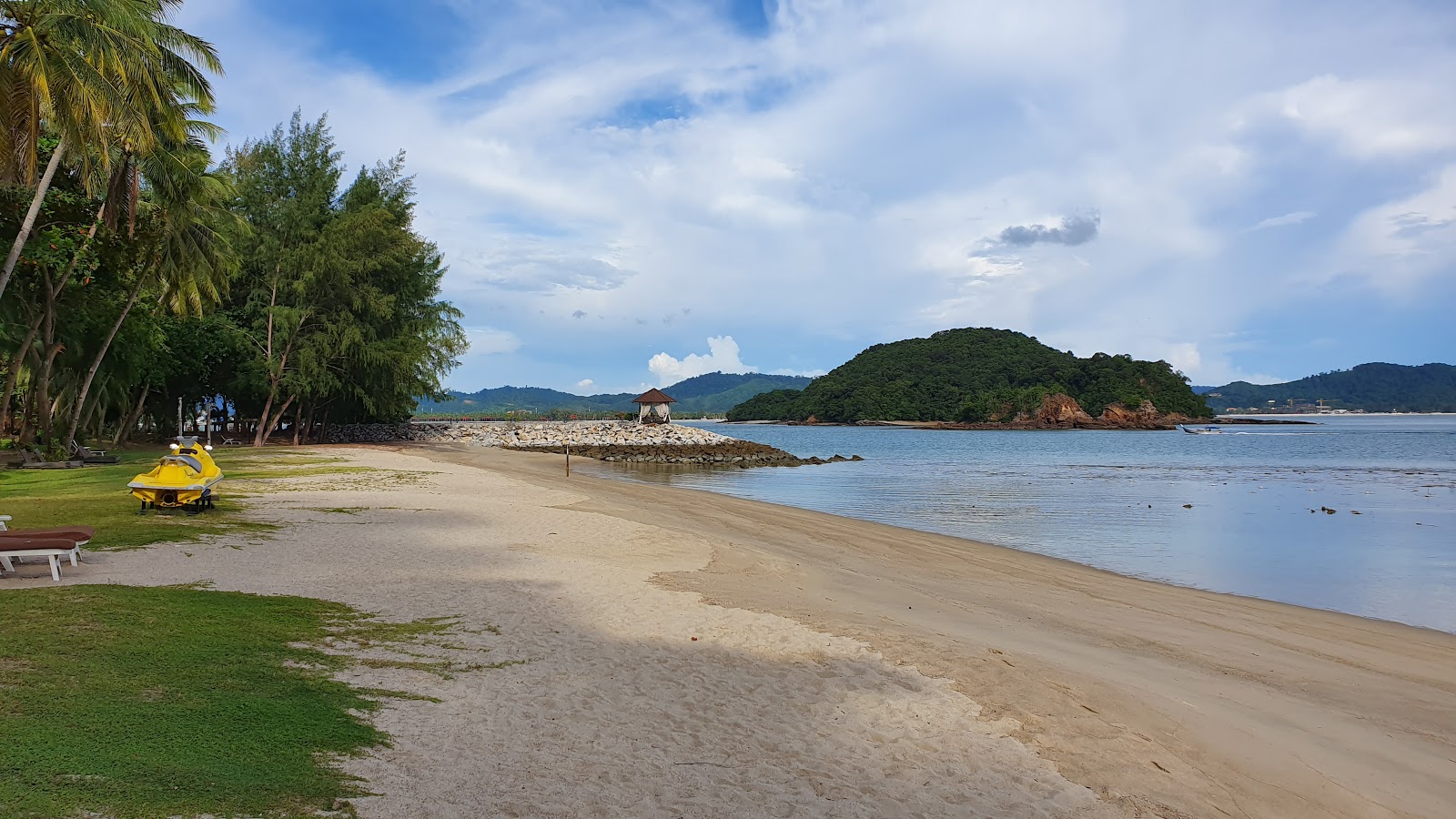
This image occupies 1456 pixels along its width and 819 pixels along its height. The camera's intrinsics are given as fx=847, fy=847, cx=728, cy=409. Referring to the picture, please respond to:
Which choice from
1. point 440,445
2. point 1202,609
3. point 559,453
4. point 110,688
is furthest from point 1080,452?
point 110,688

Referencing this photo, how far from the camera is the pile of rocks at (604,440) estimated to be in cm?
4812

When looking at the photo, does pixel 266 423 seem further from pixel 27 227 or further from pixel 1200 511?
pixel 1200 511

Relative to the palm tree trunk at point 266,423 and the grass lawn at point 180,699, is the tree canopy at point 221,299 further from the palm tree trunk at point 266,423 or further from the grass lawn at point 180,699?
the grass lawn at point 180,699

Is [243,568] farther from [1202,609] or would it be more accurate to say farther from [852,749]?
[1202,609]

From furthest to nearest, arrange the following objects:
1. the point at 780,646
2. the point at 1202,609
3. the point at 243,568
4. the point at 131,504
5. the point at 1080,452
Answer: the point at 1080,452, the point at 131,504, the point at 1202,609, the point at 243,568, the point at 780,646

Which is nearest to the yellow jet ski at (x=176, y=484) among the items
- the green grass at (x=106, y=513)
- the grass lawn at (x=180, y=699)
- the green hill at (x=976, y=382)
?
the green grass at (x=106, y=513)

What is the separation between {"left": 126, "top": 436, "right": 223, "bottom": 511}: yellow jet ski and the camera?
13.3m

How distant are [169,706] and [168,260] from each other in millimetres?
25629

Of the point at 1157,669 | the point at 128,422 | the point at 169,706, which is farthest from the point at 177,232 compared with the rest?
the point at 1157,669

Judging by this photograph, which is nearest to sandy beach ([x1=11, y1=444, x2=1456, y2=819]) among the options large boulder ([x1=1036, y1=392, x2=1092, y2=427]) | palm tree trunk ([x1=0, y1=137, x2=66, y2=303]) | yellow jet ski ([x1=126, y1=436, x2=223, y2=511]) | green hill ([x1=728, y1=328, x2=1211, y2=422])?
yellow jet ski ([x1=126, y1=436, x2=223, y2=511])

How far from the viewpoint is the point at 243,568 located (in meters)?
9.38

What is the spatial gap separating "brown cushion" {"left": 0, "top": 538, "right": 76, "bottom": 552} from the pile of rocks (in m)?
35.7

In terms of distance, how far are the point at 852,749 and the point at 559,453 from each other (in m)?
44.9

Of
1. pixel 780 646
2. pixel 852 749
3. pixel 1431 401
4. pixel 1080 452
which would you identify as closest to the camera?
pixel 852 749
